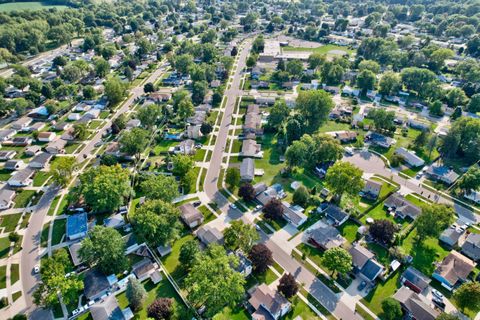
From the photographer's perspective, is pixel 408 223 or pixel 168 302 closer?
pixel 168 302

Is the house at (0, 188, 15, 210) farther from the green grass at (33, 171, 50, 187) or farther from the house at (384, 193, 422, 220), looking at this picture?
the house at (384, 193, 422, 220)

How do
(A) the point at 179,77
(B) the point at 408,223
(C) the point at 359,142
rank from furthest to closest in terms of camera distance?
(A) the point at 179,77
(C) the point at 359,142
(B) the point at 408,223

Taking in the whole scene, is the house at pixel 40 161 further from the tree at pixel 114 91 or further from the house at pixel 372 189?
the house at pixel 372 189

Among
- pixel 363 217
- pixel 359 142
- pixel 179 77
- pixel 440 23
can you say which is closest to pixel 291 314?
pixel 363 217

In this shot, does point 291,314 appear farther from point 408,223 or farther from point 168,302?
point 408,223

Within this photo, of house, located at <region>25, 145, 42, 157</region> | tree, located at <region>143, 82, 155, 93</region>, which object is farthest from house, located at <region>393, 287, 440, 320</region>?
tree, located at <region>143, 82, 155, 93</region>
